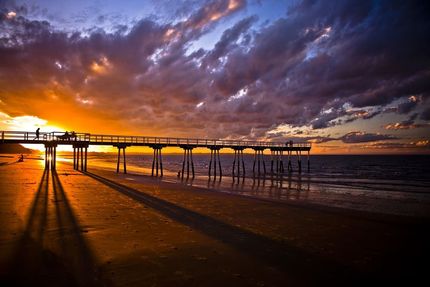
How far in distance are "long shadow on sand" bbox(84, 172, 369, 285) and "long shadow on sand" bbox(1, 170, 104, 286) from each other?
3404mm

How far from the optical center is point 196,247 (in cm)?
703

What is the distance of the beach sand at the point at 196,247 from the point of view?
17.3 feet

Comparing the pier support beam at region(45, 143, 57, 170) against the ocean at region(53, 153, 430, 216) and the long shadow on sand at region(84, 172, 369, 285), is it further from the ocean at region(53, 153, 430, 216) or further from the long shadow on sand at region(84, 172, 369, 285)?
the long shadow on sand at region(84, 172, 369, 285)

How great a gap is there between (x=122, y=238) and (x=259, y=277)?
12.4 feet

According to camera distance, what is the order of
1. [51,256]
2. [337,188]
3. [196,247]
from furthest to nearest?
[337,188] → [196,247] → [51,256]

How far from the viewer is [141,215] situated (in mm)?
10352

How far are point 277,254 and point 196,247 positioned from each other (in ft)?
6.41

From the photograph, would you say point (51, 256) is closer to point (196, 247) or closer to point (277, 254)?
point (196, 247)

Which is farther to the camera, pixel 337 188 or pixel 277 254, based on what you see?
pixel 337 188

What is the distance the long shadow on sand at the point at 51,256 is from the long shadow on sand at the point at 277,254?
340 cm

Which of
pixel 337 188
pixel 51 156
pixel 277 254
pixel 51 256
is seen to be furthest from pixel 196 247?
pixel 51 156

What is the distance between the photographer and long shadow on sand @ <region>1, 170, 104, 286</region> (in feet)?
15.9

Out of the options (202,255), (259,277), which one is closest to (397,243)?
(259,277)

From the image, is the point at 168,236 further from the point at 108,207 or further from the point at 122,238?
the point at 108,207
